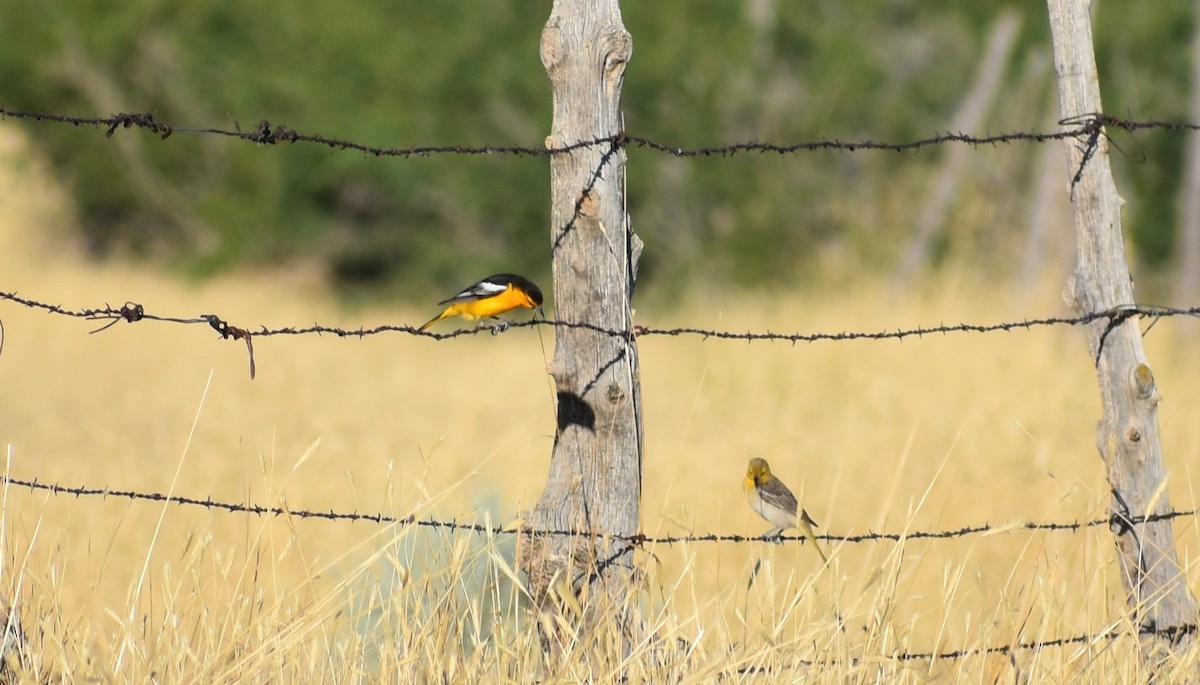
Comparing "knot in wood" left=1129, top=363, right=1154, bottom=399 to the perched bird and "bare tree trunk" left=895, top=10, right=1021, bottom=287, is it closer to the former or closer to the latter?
the perched bird

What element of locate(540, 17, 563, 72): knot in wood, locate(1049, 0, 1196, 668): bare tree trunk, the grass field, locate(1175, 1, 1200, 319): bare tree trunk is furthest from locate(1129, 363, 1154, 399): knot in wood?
locate(1175, 1, 1200, 319): bare tree trunk

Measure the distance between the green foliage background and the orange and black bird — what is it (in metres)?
8.37

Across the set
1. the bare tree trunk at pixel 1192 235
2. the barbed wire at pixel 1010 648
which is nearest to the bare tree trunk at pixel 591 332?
the barbed wire at pixel 1010 648

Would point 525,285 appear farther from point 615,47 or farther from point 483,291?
point 615,47

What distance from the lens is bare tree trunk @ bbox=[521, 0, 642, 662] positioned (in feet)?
10.7

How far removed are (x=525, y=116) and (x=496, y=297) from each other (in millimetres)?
14081

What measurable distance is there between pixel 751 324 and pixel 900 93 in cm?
571

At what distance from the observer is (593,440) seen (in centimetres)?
332

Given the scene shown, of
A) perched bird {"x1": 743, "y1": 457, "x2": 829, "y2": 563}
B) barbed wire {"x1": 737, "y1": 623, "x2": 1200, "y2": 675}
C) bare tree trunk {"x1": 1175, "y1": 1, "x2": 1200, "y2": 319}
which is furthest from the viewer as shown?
bare tree trunk {"x1": 1175, "y1": 1, "x2": 1200, "y2": 319}

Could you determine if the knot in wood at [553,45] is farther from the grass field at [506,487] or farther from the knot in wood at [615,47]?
the grass field at [506,487]

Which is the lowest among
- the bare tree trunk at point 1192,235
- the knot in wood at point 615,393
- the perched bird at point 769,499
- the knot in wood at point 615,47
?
the perched bird at point 769,499

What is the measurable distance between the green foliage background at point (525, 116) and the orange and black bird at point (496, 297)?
8372mm

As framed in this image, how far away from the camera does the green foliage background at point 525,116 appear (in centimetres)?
1543

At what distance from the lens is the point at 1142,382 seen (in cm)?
369
